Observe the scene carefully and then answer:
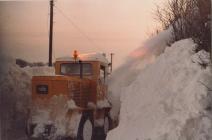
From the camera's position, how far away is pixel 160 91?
873 centimetres

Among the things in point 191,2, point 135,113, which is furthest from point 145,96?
point 191,2

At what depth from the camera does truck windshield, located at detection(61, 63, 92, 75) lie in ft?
46.6

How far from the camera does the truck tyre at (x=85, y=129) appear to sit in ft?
41.4

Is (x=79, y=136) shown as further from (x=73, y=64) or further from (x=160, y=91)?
(x=160, y=91)

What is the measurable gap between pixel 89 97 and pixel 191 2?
4.40 m

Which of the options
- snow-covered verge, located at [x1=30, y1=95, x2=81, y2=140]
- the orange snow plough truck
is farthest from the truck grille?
snow-covered verge, located at [x1=30, y1=95, x2=81, y2=140]

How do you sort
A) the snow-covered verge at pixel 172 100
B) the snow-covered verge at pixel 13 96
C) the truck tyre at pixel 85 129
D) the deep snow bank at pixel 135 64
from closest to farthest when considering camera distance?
the snow-covered verge at pixel 172 100 < the deep snow bank at pixel 135 64 < the snow-covered verge at pixel 13 96 < the truck tyre at pixel 85 129

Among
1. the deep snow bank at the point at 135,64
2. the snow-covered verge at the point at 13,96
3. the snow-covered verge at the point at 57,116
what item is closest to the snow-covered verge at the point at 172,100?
the deep snow bank at the point at 135,64

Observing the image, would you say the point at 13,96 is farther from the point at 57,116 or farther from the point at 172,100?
the point at 172,100

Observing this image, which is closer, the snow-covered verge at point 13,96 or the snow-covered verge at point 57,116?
the snow-covered verge at point 57,116

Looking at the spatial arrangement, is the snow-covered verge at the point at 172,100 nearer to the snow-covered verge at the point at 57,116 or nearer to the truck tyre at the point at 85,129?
the snow-covered verge at the point at 57,116

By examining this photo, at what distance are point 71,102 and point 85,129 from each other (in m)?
0.76

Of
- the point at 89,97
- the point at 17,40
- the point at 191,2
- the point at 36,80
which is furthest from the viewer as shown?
the point at 89,97

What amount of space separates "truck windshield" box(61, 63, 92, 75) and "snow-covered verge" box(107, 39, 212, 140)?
13.8ft
